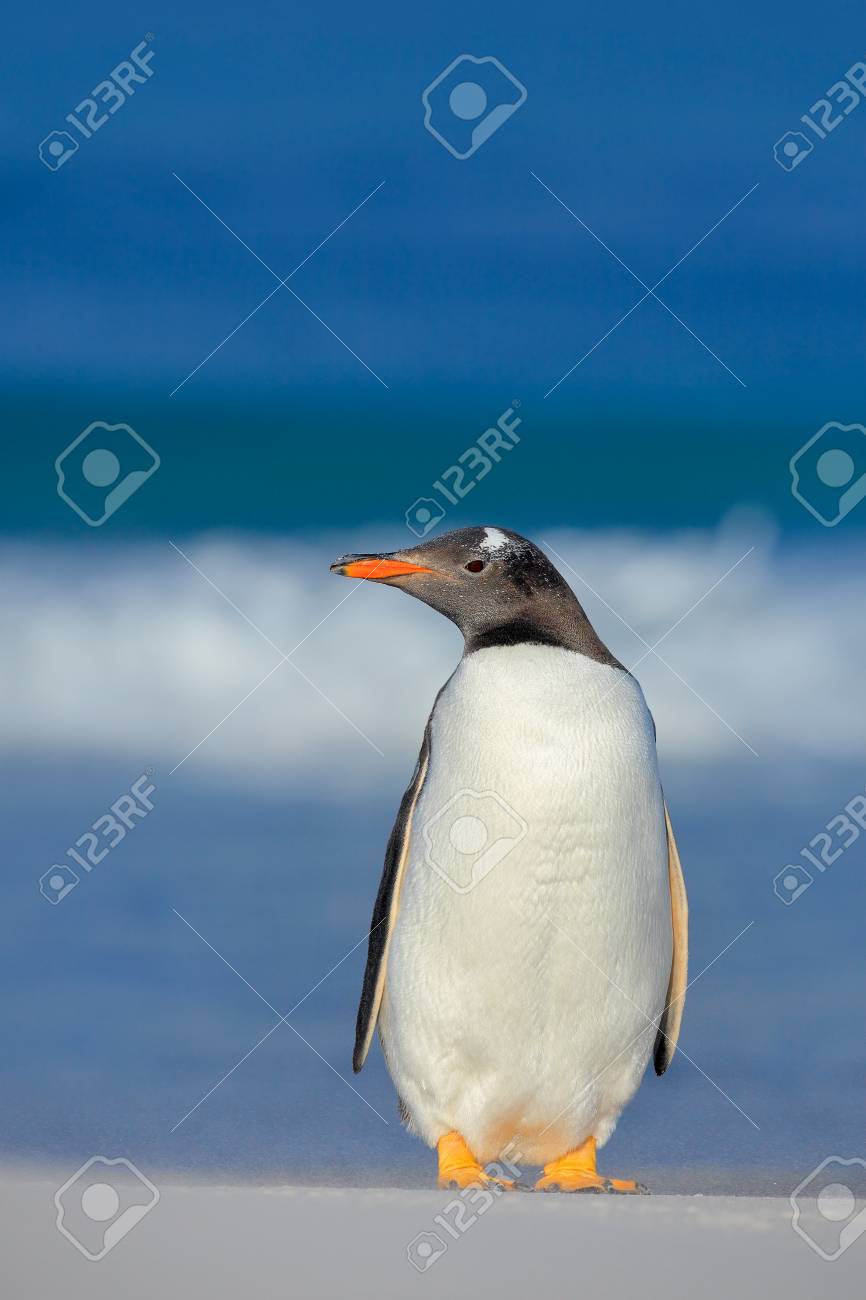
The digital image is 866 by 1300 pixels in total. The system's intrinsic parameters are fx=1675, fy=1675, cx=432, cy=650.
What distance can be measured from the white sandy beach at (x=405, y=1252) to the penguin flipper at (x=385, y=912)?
50.9 inches

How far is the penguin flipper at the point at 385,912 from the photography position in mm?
4328

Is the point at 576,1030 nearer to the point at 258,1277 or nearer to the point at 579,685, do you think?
the point at 579,685

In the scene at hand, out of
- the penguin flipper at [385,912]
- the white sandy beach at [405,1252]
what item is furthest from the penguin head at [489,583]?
the white sandy beach at [405,1252]

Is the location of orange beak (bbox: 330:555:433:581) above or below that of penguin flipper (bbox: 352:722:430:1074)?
above

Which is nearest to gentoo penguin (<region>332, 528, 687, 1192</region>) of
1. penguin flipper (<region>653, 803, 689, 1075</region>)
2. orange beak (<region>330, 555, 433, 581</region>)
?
orange beak (<region>330, 555, 433, 581</region>)

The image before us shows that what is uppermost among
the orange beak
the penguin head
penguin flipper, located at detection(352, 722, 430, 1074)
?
the penguin head

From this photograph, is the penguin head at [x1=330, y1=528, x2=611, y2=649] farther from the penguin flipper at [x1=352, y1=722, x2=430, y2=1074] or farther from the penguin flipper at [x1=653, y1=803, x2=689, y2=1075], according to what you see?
the penguin flipper at [x1=653, y1=803, x2=689, y2=1075]

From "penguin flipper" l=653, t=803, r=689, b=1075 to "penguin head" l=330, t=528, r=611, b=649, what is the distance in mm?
637

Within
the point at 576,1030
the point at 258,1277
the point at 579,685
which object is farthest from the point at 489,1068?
the point at 258,1277

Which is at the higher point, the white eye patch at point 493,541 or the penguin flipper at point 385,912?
the white eye patch at point 493,541

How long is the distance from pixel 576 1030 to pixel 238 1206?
1.23 m

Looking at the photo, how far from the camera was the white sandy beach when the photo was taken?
2.85m

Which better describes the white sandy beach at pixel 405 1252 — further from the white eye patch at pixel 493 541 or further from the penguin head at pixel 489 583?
the white eye patch at pixel 493 541

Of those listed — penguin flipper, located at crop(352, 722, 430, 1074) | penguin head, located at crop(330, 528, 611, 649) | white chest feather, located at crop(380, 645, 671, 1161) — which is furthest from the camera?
penguin flipper, located at crop(352, 722, 430, 1074)
